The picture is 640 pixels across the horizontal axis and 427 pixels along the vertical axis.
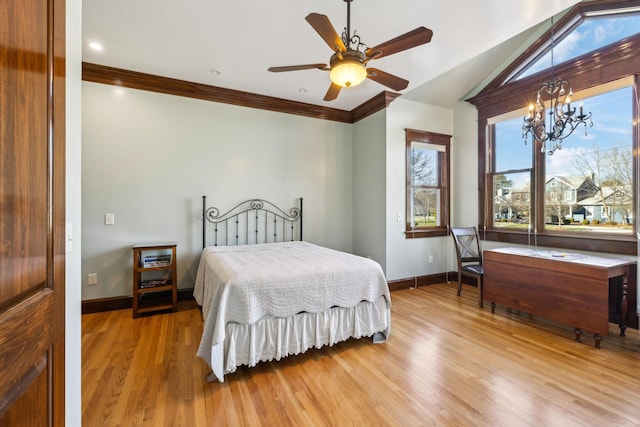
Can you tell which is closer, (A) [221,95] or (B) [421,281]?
(A) [221,95]

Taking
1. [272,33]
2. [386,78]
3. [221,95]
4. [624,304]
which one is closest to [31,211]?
[386,78]

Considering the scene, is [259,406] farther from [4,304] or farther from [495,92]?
[495,92]

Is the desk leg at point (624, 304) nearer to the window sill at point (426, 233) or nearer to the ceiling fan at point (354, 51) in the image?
the window sill at point (426, 233)

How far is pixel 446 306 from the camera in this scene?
3.47 metres

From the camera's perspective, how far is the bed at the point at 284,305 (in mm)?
1973

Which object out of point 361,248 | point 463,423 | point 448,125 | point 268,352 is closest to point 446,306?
point 361,248

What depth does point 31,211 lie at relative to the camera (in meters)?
0.65

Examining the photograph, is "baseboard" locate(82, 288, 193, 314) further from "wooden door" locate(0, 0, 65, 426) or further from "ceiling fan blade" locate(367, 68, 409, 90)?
"ceiling fan blade" locate(367, 68, 409, 90)

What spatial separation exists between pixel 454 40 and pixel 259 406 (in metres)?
3.45

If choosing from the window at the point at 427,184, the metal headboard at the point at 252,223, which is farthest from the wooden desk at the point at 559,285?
the metal headboard at the point at 252,223

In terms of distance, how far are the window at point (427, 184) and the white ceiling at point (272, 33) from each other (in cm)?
99

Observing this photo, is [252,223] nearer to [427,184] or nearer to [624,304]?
[427,184]

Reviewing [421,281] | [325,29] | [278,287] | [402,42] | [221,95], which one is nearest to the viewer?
[325,29]

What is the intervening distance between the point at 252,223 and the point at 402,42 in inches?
115
